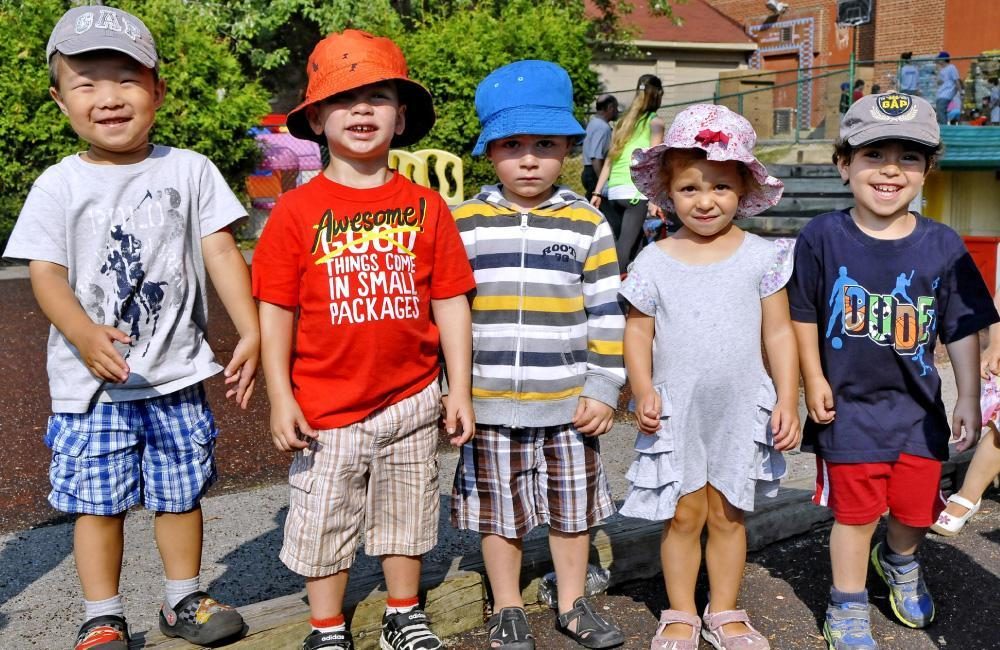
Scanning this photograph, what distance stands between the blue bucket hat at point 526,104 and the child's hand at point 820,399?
40.2 inches

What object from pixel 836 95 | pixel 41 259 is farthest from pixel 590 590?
pixel 836 95

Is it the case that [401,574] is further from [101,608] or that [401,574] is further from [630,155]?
[630,155]

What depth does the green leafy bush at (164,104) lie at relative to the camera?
12797 millimetres

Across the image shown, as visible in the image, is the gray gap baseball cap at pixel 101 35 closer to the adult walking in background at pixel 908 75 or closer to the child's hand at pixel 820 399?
the child's hand at pixel 820 399

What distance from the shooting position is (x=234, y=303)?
2.80m

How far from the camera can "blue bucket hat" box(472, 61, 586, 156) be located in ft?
9.71

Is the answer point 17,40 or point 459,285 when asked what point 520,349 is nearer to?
point 459,285

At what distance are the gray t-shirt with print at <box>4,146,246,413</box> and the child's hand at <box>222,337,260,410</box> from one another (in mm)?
158

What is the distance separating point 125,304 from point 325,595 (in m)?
0.96

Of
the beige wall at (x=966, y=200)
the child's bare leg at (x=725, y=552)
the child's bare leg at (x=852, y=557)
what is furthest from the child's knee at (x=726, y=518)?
the beige wall at (x=966, y=200)

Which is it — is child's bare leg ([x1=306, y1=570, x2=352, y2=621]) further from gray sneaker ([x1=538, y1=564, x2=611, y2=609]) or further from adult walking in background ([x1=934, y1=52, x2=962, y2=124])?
adult walking in background ([x1=934, y1=52, x2=962, y2=124])

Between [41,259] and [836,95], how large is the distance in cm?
1864

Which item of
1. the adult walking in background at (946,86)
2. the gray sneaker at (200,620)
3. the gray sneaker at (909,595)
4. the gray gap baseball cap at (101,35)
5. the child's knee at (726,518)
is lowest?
the gray sneaker at (909,595)

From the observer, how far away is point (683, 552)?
3.05 metres
